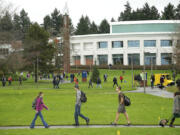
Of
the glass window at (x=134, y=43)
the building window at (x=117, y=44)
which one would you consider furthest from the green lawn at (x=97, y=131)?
the building window at (x=117, y=44)

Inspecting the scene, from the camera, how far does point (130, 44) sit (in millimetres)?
95125

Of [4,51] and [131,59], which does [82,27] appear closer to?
[131,59]

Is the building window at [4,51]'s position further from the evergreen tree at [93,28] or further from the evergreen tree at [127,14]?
the evergreen tree at [93,28]

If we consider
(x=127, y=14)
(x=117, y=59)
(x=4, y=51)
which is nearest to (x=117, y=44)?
(x=117, y=59)

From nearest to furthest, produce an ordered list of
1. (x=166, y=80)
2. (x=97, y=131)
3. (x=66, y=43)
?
(x=97, y=131)
(x=166, y=80)
(x=66, y=43)

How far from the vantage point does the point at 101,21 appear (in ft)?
479

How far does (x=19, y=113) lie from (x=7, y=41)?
15537mm

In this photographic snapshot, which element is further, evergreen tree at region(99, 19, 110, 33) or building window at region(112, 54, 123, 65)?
evergreen tree at region(99, 19, 110, 33)

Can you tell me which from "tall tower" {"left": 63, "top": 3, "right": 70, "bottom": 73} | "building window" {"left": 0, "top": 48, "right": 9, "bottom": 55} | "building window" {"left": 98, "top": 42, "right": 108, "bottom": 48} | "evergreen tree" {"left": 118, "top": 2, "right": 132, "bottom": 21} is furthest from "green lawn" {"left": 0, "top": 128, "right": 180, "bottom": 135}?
"evergreen tree" {"left": 118, "top": 2, "right": 132, "bottom": 21}

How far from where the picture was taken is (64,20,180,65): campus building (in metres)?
93.2

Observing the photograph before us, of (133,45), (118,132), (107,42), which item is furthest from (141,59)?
(118,132)

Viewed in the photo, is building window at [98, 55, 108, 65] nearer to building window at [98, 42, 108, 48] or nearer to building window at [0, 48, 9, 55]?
building window at [98, 42, 108, 48]

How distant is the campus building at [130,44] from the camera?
93188mm

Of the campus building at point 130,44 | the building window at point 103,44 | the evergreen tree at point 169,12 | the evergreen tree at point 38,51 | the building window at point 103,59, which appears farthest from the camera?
the evergreen tree at point 169,12
